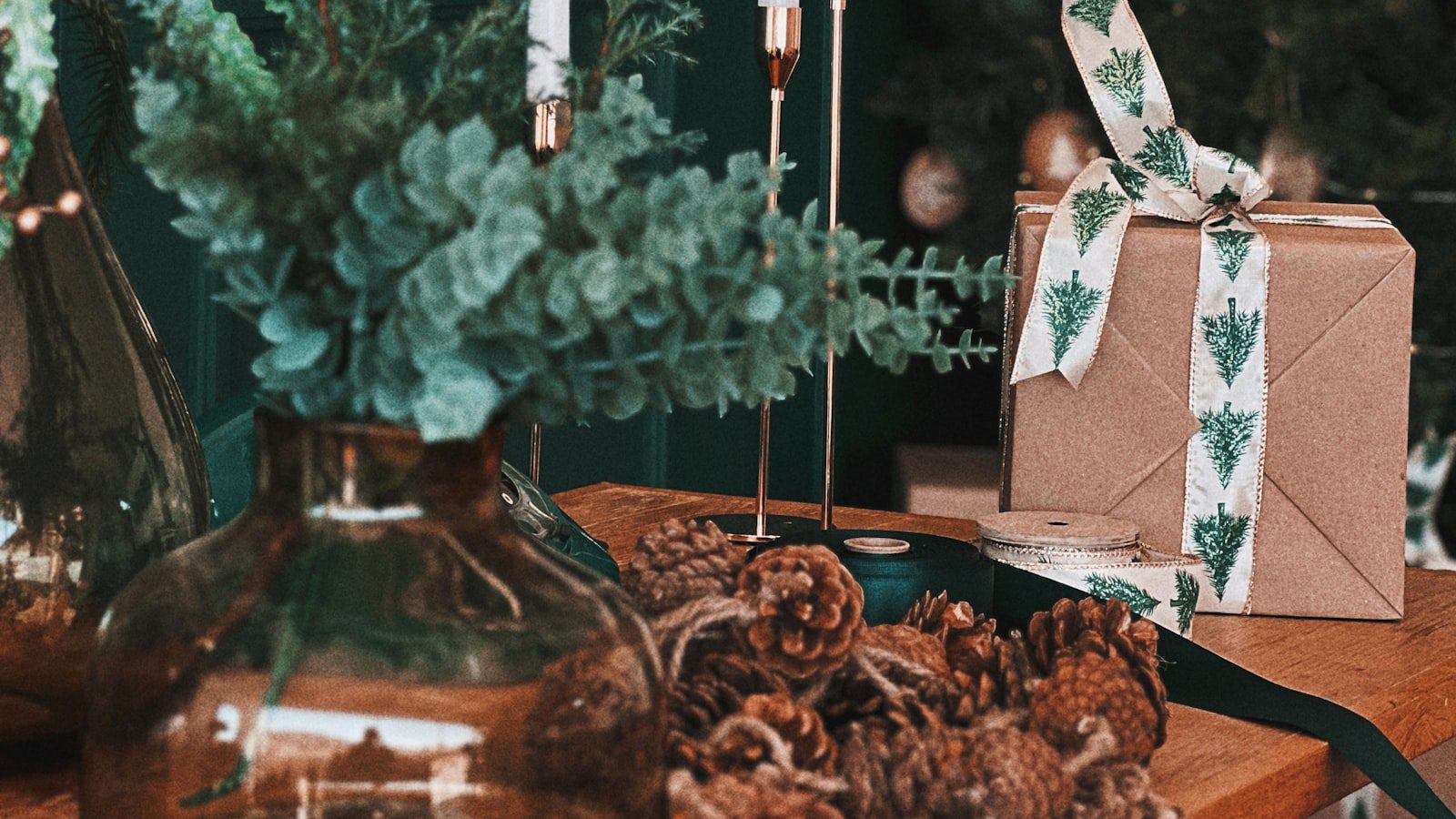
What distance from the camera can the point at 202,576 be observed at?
1.25ft

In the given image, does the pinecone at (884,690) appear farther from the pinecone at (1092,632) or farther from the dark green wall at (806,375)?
the dark green wall at (806,375)

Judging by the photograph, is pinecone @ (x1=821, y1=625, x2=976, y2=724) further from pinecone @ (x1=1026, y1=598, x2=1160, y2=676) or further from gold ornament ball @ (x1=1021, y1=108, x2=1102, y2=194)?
gold ornament ball @ (x1=1021, y1=108, x2=1102, y2=194)

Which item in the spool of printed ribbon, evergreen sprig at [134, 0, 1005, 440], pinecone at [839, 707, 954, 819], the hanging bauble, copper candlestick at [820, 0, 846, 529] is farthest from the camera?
the hanging bauble

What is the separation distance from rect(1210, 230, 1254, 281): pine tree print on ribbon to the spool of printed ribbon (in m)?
0.16

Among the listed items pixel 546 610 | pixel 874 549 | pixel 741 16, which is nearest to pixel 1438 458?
pixel 741 16

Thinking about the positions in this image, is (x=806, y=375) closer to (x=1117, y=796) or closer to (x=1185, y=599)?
(x=1185, y=599)

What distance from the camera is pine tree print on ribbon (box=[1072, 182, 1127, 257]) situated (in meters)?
0.88

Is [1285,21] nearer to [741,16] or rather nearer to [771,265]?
[741,16]

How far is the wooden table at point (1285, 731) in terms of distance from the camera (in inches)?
22.0

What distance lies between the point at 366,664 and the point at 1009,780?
0.56 ft

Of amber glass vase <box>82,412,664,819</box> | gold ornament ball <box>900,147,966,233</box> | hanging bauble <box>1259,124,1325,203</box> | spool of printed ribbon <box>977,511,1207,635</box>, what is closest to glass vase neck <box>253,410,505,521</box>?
amber glass vase <box>82,412,664,819</box>

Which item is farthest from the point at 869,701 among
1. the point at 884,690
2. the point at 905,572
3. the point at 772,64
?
the point at 772,64

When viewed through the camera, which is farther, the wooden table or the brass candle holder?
the brass candle holder

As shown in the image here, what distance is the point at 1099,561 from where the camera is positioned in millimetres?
790
